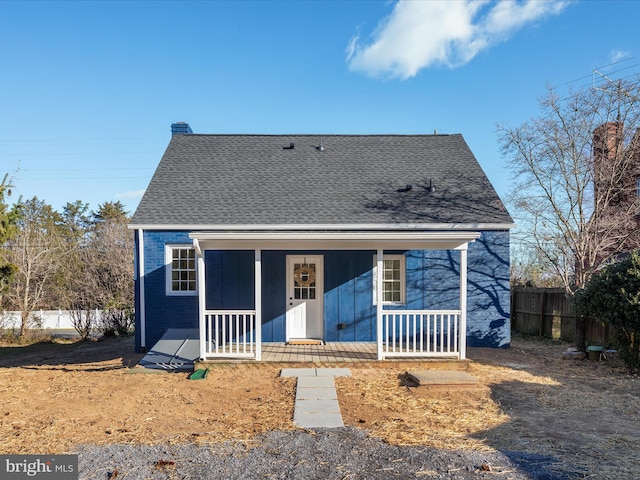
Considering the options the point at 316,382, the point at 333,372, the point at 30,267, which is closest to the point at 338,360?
the point at 333,372

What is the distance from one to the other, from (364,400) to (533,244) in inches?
291

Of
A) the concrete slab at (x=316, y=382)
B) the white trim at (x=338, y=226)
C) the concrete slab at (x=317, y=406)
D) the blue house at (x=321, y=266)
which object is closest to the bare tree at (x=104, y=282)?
the blue house at (x=321, y=266)

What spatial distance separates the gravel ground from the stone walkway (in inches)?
25.3

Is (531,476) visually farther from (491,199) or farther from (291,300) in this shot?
(491,199)

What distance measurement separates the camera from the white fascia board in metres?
8.27

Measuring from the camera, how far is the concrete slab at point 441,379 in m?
7.00

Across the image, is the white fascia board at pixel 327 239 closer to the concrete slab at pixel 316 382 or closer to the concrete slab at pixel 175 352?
the concrete slab at pixel 175 352

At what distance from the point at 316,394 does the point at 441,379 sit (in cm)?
210

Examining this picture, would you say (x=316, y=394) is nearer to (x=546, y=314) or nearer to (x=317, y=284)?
(x=317, y=284)

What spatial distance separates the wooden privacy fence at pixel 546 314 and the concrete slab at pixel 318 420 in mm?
8222

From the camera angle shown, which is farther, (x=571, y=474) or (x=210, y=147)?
(x=210, y=147)

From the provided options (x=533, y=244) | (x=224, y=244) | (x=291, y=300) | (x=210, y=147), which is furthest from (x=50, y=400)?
(x=533, y=244)

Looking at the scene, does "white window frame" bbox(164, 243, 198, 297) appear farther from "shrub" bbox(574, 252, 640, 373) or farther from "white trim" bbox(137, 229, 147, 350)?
"shrub" bbox(574, 252, 640, 373)

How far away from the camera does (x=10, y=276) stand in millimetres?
11047
